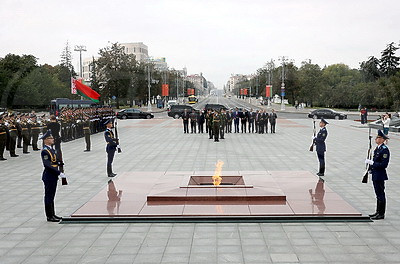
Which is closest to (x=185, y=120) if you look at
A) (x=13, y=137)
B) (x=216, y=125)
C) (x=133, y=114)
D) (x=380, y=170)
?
(x=216, y=125)

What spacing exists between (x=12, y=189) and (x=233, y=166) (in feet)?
22.9

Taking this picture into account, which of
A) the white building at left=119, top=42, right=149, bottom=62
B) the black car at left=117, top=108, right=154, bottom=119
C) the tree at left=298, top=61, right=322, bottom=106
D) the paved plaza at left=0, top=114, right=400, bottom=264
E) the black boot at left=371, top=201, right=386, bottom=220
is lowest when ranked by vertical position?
the paved plaza at left=0, top=114, right=400, bottom=264

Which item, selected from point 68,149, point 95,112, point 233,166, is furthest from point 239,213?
point 95,112

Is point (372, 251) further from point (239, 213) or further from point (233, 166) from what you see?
point (233, 166)

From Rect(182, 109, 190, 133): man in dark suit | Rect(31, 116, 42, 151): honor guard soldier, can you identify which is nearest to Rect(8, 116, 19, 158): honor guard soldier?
Rect(31, 116, 42, 151): honor guard soldier

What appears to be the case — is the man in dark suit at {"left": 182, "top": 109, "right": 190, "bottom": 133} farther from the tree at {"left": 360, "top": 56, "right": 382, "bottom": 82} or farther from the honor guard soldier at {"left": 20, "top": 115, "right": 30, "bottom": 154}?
the tree at {"left": 360, "top": 56, "right": 382, "bottom": 82}

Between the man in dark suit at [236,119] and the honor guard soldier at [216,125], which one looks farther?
the man in dark suit at [236,119]

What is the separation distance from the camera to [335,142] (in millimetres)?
20344

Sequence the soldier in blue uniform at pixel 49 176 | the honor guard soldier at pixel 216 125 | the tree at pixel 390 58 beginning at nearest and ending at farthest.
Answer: the soldier in blue uniform at pixel 49 176 → the honor guard soldier at pixel 216 125 → the tree at pixel 390 58

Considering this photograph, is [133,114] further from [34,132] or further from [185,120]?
[34,132]

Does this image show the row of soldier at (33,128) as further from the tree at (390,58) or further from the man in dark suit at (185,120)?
the tree at (390,58)

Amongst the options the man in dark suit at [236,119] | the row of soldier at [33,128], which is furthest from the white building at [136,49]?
the row of soldier at [33,128]

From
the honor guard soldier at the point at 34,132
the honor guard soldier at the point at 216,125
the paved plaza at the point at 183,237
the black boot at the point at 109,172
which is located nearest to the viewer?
the paved plaza at the point at 183,237

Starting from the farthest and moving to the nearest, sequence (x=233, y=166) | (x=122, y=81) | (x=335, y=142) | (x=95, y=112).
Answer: (x=122, y=81), (x=95, y=112), (x=335, y=142), (x=233, y=166)
